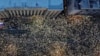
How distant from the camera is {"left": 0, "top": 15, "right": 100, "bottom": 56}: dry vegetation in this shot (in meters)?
5.87

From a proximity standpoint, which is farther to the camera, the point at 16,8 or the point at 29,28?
the point at 29,28

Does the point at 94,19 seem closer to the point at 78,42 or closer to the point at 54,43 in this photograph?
the point at 78,42

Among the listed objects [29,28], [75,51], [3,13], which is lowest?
[75,51]

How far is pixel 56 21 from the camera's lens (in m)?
6.10

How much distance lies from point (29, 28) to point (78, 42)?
1014mm

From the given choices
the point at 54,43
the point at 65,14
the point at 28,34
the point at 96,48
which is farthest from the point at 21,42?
the point at 96,48

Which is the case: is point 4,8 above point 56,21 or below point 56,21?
above

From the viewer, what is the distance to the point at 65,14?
6.07m

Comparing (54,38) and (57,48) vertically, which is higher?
(54,38)

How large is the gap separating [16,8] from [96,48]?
1.76 meters

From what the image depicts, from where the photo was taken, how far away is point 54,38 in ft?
19.6

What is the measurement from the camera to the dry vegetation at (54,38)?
5871 millimetres

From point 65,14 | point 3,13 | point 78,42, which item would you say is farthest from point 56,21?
point 3,13

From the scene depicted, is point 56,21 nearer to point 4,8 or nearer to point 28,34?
point 28,34
